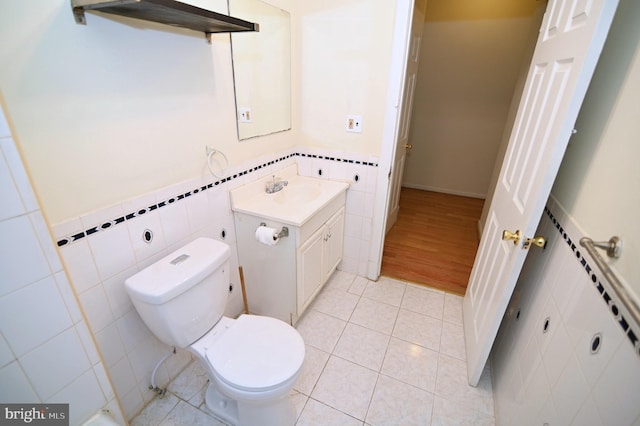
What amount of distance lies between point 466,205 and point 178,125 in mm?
3688

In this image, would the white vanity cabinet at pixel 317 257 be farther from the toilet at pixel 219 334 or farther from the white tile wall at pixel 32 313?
the white tile wall at pixel 32 313

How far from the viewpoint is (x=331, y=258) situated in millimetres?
2186

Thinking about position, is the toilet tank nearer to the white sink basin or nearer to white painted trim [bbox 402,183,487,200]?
the white sink basin

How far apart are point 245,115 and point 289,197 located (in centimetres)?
60

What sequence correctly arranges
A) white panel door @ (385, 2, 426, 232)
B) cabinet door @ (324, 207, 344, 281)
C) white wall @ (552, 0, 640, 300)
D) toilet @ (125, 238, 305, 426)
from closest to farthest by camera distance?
white wall @ (552, 0, 640, 300)
toilet @ (125, 238, 305, 426)
cabinet door @ (324, 207, 344, 281)
white panel door @ (385, 2, 426, 232)

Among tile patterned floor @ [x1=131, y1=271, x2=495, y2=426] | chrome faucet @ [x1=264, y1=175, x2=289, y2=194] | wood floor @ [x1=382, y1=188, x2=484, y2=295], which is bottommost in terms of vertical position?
tile patterned floor @ [x1=131, y1=271, x2=495, y2=426]

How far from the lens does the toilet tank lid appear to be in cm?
109

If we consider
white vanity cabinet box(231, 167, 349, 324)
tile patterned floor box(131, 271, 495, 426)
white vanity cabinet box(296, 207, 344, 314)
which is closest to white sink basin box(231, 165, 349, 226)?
white vanity cabinet box(231, 167, 349, 324)

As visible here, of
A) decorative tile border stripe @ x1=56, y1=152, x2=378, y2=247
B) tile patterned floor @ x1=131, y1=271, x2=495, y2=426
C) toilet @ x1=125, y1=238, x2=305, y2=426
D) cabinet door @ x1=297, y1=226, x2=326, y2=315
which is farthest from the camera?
cabinet door @ x1=297, y1=226, x2=326, y2=315

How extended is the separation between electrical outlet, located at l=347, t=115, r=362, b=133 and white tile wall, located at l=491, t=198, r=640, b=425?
3.93 ft

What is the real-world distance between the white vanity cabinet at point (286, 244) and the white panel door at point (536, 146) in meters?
0.97

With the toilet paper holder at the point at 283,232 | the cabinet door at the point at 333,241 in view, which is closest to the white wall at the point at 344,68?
the cabinet door at the point at 333,241

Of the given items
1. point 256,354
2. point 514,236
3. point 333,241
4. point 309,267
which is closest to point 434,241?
point 333,241

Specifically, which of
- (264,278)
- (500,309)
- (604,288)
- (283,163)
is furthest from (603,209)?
(283,163)
